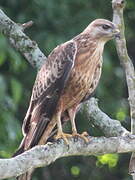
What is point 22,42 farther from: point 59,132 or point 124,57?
point 124,57

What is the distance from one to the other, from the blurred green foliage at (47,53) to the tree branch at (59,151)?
213 centimetres

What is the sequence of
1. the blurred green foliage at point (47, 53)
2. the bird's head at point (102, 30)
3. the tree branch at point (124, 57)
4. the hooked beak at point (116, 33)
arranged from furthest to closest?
the blurred green foliage at point (47, 53), the bird's head at point (102, 30), the hooked beak at point (116, 33), the tree branch at point (124, 57)

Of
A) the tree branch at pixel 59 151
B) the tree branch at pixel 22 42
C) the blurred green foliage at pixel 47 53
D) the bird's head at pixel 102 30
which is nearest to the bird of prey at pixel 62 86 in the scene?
the bird's head at pixel 102 30

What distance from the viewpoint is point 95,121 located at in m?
7.41

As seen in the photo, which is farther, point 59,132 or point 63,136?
point 59,132

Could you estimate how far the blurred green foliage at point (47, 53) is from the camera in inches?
370

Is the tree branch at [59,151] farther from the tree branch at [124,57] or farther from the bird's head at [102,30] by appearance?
the bird's head at [102,30]

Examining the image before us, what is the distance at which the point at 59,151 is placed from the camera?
21.8 feet

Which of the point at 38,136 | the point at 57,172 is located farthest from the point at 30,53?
the point at 57,172

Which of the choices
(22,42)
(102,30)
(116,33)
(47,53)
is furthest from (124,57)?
(47,53)

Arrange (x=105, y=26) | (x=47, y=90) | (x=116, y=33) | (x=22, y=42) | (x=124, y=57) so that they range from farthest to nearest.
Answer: (x=22, y=42) → (x=105, y=26) → (x=47, y=90) → (x=116, y=33) → (x=124, y=57)

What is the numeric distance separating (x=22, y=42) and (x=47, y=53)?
7.40ft

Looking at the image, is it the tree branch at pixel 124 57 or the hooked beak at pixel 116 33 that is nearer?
the tree branch at pixel 124 57

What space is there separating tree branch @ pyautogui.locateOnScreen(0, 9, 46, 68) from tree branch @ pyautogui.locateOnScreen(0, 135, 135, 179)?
0.87 m
